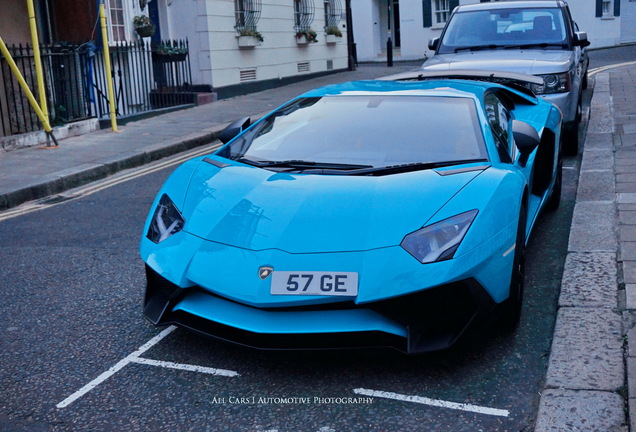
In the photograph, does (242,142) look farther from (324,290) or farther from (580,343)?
(580,343)

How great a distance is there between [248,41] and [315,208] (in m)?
14.3

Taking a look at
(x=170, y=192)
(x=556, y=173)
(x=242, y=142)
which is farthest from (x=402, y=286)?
(x=556, y=173)

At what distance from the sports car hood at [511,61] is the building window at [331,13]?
14.0 m

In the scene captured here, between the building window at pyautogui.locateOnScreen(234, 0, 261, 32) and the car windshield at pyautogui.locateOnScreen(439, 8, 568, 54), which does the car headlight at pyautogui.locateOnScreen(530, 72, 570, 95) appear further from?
the building window at pyautogui.locateOnScreen(234, 0, 261, 32)

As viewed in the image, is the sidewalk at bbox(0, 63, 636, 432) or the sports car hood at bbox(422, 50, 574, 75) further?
the sports car hood at bbox(422, 50, 574, 75)

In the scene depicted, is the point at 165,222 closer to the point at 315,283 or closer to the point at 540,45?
the point at 315,283

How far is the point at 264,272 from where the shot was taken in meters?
3.26

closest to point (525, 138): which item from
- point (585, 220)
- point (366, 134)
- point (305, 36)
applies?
point (366, 134)

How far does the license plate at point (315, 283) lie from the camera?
316cm

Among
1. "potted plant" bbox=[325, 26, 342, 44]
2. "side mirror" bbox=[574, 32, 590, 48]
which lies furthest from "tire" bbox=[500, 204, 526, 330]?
"potted plant" bbox=[325, 26, 342, 44]

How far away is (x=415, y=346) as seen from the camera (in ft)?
10.4

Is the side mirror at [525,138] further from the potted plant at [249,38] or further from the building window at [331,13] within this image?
the building window at [331,13]

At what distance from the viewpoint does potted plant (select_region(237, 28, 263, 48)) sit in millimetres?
17078

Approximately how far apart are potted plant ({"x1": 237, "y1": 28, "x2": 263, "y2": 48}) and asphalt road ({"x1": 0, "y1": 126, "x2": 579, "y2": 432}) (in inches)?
516
